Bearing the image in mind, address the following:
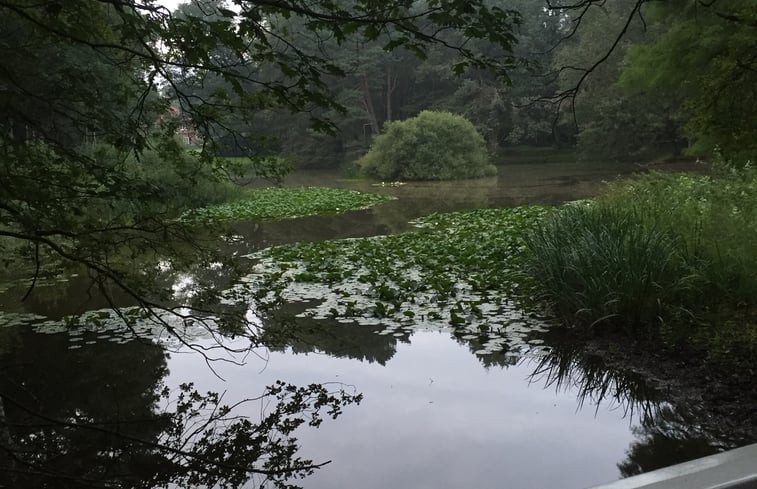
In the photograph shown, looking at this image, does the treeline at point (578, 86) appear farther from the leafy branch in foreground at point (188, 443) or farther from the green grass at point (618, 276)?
the leafy branch in foreground at point (188, 443)

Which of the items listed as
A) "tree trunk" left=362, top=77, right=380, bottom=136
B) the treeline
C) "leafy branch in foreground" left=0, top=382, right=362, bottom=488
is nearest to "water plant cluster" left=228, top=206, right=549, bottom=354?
"leafy branch in foreground" left=0, top=382, right=362, bottom=488

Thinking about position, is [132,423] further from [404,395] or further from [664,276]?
[664,276]

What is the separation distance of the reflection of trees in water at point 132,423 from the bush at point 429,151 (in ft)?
75.7

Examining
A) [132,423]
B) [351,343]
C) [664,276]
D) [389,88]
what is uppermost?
[389,88]

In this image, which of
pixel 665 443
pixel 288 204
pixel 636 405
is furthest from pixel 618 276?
pixel 288 204

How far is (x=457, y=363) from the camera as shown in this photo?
5.28 metres

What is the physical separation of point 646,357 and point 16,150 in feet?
14.8

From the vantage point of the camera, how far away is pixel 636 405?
4.32 metres

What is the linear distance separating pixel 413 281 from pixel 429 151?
69.5ft

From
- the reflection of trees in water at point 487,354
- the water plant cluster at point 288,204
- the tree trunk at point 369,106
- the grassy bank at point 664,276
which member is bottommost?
the reflection of trees in water at point 487,354

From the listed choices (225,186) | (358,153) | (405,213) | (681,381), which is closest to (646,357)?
(681,381)

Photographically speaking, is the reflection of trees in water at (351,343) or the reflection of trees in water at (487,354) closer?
the reflection of trees in water at (487,354)

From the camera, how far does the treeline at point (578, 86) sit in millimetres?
4480

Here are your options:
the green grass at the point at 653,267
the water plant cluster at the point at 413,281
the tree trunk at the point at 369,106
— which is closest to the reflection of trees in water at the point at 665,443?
the green grass at the point at 653,267
